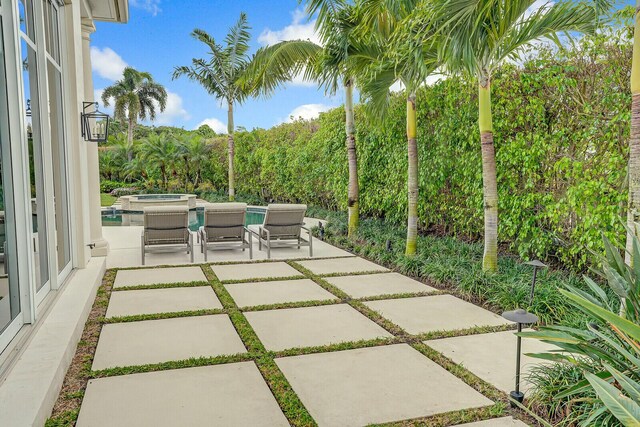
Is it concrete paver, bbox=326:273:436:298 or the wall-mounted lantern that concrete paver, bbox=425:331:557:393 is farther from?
the wall-mounted lantern

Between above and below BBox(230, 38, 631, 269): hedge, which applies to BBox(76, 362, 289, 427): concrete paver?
below

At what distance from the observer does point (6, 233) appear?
3334mm

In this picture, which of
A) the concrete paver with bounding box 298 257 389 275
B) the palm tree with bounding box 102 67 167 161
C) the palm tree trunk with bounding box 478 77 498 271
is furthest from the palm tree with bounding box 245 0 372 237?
the palm tree with bounding box 102 67 167 161

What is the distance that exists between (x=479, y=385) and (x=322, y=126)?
10479mm

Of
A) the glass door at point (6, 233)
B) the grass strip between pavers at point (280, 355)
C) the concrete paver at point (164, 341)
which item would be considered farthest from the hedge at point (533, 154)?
the glass door at point (6, 233)

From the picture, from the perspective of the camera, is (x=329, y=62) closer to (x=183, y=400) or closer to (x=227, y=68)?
(x=183, y=400)

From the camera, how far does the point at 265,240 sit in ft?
29.9

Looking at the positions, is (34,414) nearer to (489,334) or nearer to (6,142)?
(6,142)

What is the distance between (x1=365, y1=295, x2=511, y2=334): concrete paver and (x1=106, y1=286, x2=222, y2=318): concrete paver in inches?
82.0

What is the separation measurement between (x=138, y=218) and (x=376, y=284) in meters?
12.3

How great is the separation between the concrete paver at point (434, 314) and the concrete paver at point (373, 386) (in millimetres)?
769

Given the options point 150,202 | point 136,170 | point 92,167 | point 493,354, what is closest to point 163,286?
point 92,167

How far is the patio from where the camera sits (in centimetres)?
313

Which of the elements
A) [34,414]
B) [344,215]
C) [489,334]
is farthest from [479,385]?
[344,215]
